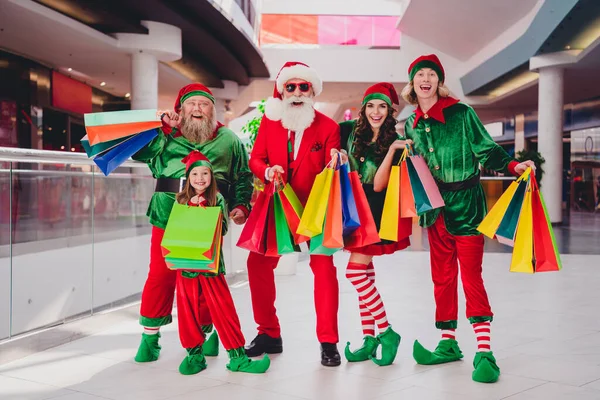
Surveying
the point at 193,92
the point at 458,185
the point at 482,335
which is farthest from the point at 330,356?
the point at 193,92

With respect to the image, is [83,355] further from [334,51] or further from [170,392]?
[334,51]

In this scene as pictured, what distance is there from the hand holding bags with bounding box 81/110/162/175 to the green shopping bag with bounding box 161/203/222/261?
0.51 m

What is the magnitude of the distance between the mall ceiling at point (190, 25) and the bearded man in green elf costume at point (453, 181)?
1028cm

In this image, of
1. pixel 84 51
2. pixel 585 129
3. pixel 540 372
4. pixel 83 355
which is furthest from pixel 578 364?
pixel 585 129

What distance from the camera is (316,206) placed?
363cm

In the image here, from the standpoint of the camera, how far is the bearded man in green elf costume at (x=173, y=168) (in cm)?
385

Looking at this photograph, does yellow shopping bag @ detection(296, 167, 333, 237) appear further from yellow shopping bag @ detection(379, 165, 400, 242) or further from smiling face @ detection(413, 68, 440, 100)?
smiling face @ detection(413, 68, 440, 100)

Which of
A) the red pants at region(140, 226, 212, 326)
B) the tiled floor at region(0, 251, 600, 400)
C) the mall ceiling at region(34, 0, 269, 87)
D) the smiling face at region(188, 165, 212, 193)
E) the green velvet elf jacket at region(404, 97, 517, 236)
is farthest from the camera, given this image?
the mall ceiling at region(34, 0, 269, 87)

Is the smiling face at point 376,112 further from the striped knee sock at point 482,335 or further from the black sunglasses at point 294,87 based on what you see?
the striped knee sock at point 482,335

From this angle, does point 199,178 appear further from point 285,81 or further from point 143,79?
point 143,79

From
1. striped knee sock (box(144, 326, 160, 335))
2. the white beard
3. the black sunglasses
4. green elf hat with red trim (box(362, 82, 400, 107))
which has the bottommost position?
striped knee sock (box(144, 326, 160, 335))

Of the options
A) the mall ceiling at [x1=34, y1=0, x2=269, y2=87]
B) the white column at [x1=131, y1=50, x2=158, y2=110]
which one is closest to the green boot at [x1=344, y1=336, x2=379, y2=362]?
the mall ceiling at [x1=34, y1=0, x2=269, y2=87]

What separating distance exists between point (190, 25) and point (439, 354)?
1270 centimetres

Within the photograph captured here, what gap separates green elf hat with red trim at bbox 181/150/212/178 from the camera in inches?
141
